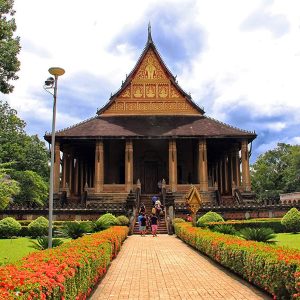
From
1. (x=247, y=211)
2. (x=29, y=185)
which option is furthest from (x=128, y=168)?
(x=29, y=185)

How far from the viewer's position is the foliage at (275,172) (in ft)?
199

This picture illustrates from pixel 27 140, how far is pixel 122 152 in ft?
41.8

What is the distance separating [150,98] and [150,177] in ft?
23.4

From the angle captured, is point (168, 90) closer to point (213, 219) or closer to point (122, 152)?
point (122, 152)

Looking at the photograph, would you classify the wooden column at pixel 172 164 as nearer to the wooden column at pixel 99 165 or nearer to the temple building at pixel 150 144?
the temple building at pixel 150 144

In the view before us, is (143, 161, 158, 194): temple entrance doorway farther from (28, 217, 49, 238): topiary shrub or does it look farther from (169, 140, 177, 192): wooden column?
(28, 217, 49, 238): topiary shrub

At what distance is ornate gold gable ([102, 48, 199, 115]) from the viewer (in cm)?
3650

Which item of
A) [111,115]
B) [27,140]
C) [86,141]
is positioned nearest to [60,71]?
[86,141]

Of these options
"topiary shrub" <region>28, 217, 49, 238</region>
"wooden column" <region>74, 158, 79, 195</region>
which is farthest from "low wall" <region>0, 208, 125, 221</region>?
"wooden column" <region>74, 158, 79, 195</region>

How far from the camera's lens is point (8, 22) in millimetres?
18953

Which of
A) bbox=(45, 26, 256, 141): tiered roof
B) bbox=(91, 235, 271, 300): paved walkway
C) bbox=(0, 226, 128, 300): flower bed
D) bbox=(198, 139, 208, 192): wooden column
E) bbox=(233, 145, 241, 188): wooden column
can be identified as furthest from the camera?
bbox=(233, 145, 241, 188): wooden column

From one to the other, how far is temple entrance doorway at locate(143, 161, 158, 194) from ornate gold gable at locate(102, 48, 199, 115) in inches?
184

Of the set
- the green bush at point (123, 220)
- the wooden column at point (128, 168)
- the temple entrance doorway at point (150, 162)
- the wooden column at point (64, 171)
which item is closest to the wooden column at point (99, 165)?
the wooden column at point (128, 168)

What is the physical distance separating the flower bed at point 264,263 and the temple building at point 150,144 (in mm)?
20925
